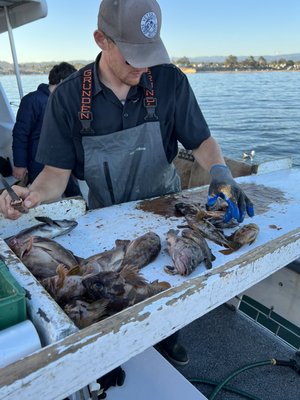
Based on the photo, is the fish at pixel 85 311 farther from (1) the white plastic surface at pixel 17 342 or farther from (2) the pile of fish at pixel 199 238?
(2) the pile of fish at pixel 199 238

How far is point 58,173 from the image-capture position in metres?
2.66

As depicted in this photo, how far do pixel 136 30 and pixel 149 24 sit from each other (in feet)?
0.30

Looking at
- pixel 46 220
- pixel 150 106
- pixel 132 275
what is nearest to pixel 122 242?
pixel 132 275

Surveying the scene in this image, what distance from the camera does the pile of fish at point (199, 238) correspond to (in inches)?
70.8

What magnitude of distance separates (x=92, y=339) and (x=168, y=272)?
28.2 inches

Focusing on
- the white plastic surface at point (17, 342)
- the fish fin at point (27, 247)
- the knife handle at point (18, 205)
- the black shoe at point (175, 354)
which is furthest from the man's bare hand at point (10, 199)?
the black shoe at point (175, 354)

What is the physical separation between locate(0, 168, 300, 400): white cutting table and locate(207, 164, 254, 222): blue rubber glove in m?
0.15

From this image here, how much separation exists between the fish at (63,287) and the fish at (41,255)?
132 millimetres

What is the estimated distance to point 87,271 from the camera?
1685 mm

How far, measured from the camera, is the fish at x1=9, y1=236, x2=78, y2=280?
1.69m

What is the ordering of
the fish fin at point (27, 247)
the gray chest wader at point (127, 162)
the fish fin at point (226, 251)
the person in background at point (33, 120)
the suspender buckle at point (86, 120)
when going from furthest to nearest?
the person in background at point (33, 120) < the gray chest wader at point (127, 162) < the suspender buckle at point (86, 120) < the fish fin at point (226, 251) < the fish fin at point (27, 247)

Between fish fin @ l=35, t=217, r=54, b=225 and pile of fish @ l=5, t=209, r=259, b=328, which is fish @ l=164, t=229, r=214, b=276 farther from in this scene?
fish fin @ l=35, t=217, r=54, b=225

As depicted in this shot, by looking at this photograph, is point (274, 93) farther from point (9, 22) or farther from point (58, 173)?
point (58, 173)

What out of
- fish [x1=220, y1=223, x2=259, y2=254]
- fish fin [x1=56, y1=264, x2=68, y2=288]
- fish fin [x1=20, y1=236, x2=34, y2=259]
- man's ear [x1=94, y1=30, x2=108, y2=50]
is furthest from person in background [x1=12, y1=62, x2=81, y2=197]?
fish fin [x1=56, y1=264, x2=68, y2=288]
